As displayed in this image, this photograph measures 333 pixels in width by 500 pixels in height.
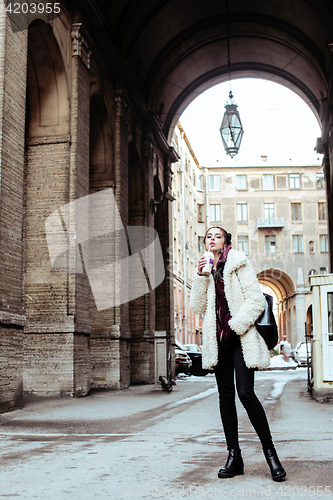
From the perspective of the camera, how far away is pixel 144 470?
4.34m

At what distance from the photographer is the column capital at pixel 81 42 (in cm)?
1352

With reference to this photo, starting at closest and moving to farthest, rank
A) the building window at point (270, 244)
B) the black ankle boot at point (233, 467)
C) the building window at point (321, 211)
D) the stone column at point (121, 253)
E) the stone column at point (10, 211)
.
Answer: the black ankle boot at point (233, 467), the stone column at point (10, 211), the stone column at point (121, 253), the building window at point (321, 211), the building window at point (270, 244)

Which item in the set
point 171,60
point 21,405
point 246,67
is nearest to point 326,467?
point 21,405

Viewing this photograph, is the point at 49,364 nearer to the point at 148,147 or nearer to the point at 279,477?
the point at 279,477

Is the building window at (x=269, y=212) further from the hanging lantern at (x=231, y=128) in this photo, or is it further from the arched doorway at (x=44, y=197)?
the arched doorway at (x=44, y=197)

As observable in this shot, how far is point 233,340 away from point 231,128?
1296cm

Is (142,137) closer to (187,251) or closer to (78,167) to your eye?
(78,167)

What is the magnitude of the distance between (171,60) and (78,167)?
36.2 feet

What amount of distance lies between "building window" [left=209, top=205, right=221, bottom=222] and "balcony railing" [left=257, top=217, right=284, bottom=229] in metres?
4.10

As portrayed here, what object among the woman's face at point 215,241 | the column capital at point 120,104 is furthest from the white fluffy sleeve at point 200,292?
the column capital at point 120,104

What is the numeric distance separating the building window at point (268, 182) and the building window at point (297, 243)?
19.0 feet

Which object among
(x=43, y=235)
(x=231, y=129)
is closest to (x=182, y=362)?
(x=231, y=129)

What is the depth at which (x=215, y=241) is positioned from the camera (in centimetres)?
465

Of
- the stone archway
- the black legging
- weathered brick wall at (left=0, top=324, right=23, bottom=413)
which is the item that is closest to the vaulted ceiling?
the stone archway
